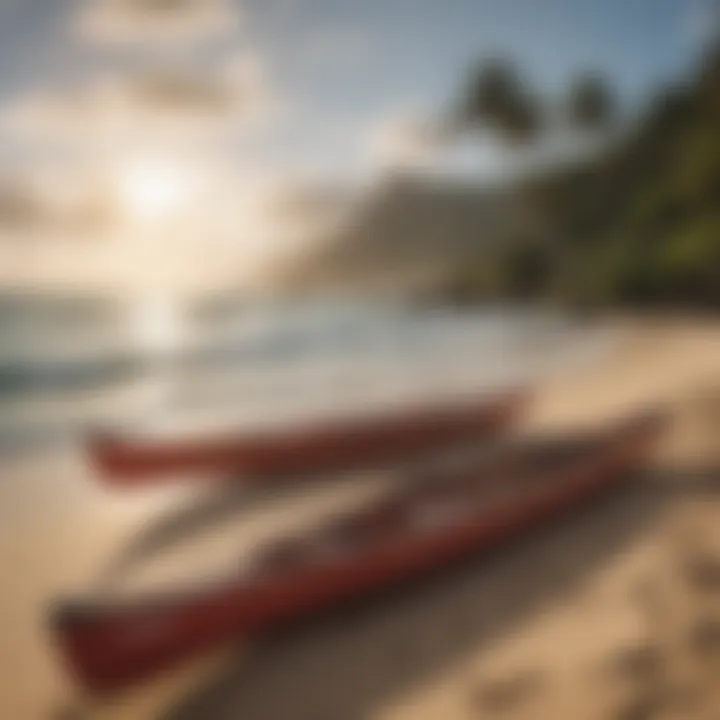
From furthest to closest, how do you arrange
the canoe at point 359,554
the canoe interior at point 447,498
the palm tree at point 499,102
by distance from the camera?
the palm tree at point 499,102 → the canoe interior at point 447,498 → the canoe at point 359,554

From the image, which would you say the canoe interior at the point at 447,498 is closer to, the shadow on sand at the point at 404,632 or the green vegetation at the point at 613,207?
the shadow on sand at the point at 404,632

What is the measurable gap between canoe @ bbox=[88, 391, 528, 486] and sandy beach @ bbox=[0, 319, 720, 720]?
48 mm

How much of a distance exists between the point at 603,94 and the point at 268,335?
0.74 metres

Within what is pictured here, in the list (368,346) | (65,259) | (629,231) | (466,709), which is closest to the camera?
(466,709)

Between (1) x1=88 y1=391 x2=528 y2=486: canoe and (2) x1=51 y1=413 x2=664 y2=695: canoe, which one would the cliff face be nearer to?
(1) x1=88 y1=391 x2=528 y2=486: canoe

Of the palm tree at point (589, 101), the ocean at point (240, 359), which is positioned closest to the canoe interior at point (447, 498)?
the ocean at point (240, 359)

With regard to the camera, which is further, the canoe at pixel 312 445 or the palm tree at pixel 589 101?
the palm tree at pixel 589 101

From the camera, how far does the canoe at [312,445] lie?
1303 millimetres

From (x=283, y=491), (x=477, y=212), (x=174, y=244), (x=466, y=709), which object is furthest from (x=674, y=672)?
(x=174, y=244)

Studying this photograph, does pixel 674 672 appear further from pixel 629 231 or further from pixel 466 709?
pixel 629 231

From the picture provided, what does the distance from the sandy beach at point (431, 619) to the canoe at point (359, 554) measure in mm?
44

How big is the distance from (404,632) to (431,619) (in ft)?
0.16

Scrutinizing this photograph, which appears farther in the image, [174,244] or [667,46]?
[667,46]

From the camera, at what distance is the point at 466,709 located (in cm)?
103
